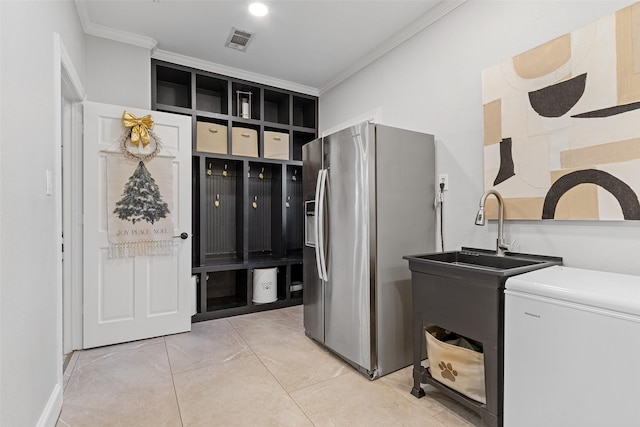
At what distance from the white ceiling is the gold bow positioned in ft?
2.60

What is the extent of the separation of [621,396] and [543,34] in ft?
6.24

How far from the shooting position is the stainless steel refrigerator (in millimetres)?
2252

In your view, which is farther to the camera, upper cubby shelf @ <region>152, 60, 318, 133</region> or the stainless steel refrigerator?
upper cubby shelf @ <region>152, 60, 318, 133</region>

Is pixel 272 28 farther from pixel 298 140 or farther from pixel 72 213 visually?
pixel 72 213

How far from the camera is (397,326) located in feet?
7.72

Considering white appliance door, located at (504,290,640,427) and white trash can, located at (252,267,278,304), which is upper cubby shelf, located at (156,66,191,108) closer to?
white trash can, located at (252,267,278,304)

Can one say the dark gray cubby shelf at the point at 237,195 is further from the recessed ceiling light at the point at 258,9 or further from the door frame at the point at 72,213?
the recessed ceiling light at the point at 258,9

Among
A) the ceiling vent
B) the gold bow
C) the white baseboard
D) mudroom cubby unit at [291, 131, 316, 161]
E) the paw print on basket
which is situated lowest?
the white baseboard

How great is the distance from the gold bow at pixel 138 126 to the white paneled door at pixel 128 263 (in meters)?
0.07

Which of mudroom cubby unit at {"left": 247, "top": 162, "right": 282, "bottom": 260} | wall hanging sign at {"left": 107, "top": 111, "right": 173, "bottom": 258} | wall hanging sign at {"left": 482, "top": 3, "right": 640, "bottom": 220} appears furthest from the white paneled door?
wall hanging sign at {"left": 482, "top": 3, "right": 640, "bottom": 220}

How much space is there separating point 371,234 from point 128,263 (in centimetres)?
214

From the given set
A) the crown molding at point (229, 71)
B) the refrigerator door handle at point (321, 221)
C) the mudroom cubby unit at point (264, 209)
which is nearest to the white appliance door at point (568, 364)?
the refrigerator door handle at point (321, 221)

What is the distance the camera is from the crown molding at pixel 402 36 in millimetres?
2521

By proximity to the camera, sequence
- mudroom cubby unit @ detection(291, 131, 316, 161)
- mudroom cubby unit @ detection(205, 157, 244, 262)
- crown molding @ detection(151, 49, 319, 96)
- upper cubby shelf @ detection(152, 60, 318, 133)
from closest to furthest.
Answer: crown molding @ detection(151, 49, 319, 96), upper cubby shelf @ detection(152, 60, 318, 133), mudroom cubby unit @ detection(205, 157, 244, 262), mudroom cubby unit @ detection(291, 131, 316, 161)
